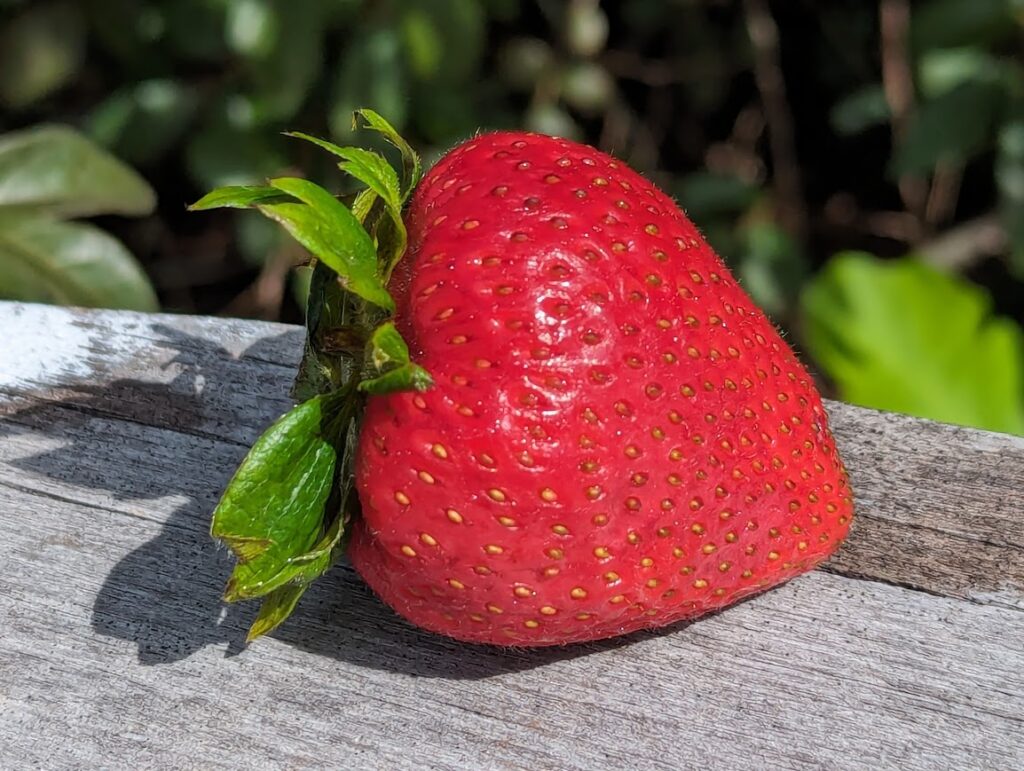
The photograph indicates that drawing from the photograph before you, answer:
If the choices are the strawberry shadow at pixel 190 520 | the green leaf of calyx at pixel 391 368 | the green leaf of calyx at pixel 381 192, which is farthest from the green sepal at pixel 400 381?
the strawberry shadow at pixel 190 520

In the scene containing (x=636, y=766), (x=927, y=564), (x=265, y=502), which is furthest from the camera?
(x=927, y=564)

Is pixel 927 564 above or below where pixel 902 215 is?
above

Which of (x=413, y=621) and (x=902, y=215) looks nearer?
(x=413, y=621)

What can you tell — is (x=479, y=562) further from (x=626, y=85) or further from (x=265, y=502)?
(x=626, y=85)

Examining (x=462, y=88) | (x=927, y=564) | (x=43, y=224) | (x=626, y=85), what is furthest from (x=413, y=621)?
(x=626, y=85)

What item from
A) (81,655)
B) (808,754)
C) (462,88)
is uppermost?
(462,88)

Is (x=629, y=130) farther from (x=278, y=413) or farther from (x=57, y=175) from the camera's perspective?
(x=278, y=413)
